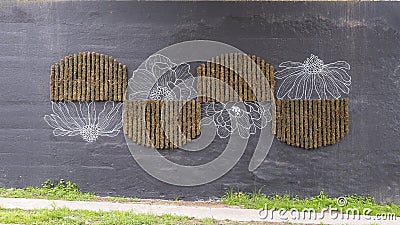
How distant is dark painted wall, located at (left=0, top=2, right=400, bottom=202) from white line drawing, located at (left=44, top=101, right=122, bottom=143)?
0.12 metres

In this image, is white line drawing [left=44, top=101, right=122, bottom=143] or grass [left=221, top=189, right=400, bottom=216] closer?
grass [left=221, top=189, right=400, bottom=216]

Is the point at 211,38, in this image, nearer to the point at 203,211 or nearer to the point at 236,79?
the point at 236,79

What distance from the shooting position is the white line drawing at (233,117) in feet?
24.3

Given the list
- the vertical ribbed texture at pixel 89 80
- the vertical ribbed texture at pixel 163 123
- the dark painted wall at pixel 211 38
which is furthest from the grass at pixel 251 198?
the vertical ribbed texture at pixel 89 80

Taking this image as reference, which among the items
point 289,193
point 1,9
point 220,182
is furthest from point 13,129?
point 289,193

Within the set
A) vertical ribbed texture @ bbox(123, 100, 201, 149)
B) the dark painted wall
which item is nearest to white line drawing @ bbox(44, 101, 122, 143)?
the dark painted wall

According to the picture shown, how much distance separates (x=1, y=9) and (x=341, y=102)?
533 cm

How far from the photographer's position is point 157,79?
746 centimetres

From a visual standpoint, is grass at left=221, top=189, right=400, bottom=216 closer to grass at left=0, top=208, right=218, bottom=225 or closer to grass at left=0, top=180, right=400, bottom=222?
grass at left=0, top=180, right=400, bottom=222

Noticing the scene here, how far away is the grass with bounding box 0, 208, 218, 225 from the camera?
5797 mm

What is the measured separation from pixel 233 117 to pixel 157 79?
1275 millimetres

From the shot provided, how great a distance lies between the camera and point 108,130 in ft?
24.5

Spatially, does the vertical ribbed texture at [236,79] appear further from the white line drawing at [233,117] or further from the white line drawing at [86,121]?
the white line drawing at [86,121]

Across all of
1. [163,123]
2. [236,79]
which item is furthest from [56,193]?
[236,79]
